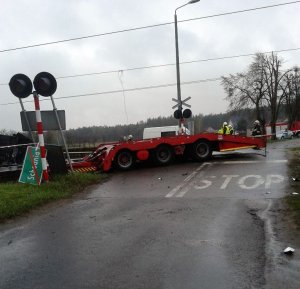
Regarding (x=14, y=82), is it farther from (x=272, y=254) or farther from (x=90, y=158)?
(x=272, y=254)

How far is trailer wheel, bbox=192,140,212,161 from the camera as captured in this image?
683 inches

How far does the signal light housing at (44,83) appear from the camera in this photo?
1252 cm

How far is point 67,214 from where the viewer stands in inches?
350

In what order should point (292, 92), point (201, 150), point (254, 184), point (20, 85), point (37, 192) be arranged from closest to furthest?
1. point (37, 192)
2. point (254, 184)
3. point (20, 85)
4. point (201, 150)
5. point (292, 92)

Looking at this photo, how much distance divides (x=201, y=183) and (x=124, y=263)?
6824mm

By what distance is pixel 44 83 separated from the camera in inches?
493

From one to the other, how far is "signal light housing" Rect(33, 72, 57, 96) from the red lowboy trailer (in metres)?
4.02

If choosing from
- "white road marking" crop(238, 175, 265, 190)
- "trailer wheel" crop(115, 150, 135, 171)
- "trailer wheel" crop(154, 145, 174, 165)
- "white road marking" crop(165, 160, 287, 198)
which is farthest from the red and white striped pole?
"trailer wheel" crop(154, 145, 174, 165)

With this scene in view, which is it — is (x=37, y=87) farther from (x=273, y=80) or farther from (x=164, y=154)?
(x=273, y=80)

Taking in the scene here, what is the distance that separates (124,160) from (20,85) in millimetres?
5235

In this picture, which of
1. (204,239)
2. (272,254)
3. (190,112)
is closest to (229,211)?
(204,239)

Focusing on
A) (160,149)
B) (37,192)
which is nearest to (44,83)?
(37,192)

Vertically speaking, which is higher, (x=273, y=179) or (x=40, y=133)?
(x=40, y=133)

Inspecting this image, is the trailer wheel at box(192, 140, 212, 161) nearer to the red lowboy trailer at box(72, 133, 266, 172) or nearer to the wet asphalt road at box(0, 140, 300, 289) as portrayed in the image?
Result: the red lowboy trailer at box(72, 133, 266, 172)
